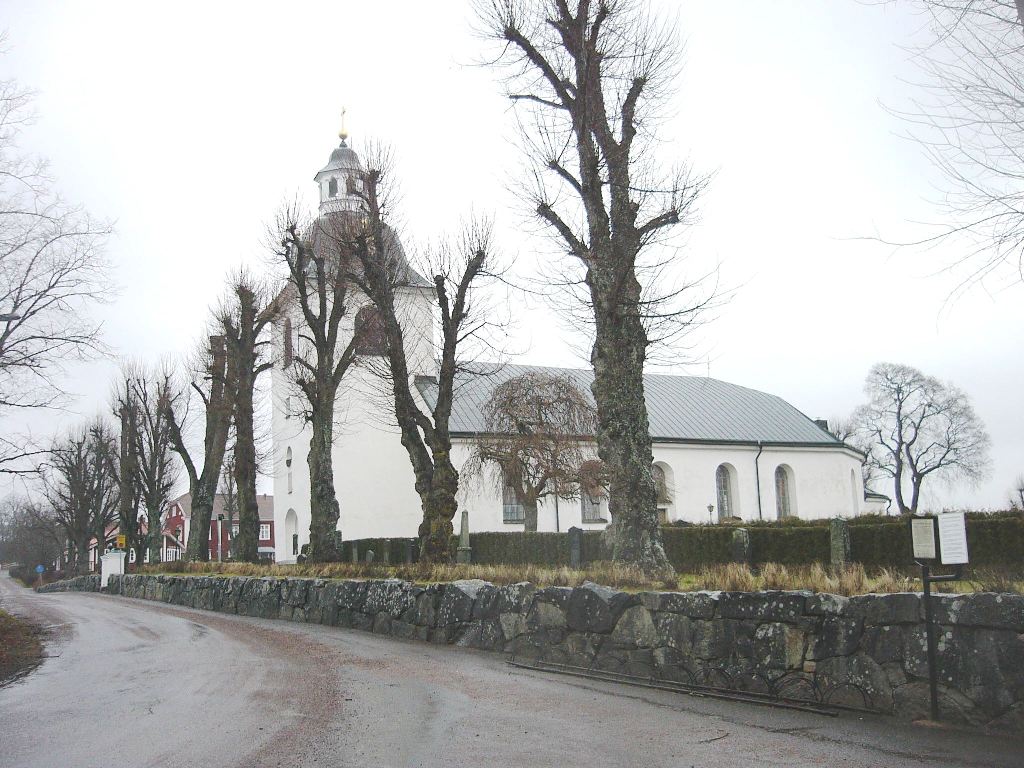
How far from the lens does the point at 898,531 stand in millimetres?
16953

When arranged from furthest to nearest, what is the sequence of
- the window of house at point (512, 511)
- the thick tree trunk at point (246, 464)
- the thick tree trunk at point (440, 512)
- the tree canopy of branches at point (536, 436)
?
the window of house at point (512, 511) < the tree canopy of branches at point (536, 436) < the thick tree trunk at point (246, 464) < the thick tree trunk at point (440, 512)

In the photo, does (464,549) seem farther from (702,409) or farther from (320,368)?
(702,409)

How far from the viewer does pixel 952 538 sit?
6652 mm

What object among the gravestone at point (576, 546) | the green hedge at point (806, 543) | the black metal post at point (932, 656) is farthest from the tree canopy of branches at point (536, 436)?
the black metal post at point (932, 656)

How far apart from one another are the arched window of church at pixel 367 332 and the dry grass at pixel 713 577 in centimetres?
621

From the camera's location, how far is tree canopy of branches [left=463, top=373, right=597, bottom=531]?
30.4 meters

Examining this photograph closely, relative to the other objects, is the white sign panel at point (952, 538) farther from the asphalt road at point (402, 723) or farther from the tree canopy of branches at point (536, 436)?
the tree canopy of branches at point (536, 436)

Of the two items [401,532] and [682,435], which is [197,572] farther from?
[682,435]

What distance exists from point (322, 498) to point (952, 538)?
57.9 feet

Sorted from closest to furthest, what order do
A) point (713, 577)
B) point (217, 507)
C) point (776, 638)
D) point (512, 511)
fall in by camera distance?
point (776, 638)
point (713, 577)
point (512, 511)
point (217, 507)

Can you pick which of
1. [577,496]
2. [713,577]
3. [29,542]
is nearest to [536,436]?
[577,496]

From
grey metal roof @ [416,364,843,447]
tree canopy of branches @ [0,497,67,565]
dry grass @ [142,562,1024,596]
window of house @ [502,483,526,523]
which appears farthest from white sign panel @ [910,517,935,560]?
tree canopy of branches @ [0,497,67,565]

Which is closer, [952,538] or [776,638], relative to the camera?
[952,538]

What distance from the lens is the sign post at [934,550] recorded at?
6.40 metres
